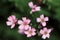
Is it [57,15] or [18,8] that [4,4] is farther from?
[57,15]

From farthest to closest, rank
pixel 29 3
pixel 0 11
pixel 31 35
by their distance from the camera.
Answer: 1. pixel 0 11
2. pixel 29 3
3. pixel 31 35

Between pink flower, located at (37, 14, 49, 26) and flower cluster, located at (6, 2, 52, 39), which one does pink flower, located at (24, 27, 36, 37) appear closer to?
flower cluster, located at (6, 2, 52, 39)

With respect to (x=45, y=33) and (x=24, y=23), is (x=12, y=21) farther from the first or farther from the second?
(x=45, y=33)

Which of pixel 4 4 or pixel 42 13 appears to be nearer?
pixel 42 13

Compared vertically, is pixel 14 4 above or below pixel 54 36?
above

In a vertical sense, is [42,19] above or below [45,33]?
above

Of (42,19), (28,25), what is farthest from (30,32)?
(42,19)

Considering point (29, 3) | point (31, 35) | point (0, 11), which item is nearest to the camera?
point (31, 35)

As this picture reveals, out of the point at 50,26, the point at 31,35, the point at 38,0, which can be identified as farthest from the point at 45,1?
the point at 31,35

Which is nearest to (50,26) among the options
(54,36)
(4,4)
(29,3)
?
(54,36)

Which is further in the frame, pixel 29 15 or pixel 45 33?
pixel 29 15
